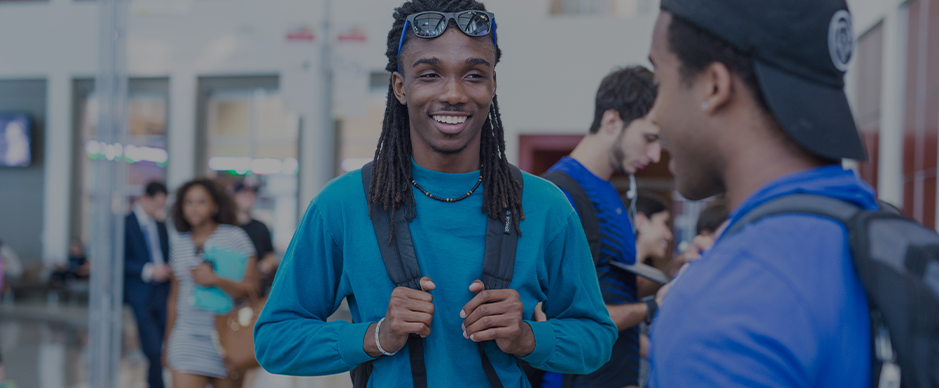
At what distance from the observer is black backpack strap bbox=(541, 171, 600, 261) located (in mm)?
2170

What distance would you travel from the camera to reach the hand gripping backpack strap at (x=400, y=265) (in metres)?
1.45

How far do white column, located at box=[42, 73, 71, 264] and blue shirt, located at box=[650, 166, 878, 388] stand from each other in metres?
13.4

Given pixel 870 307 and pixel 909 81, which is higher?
pixel 909 81

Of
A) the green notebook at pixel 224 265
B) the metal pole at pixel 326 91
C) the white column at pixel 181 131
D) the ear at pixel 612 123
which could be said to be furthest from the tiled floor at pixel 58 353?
the ear at pixel 612 123

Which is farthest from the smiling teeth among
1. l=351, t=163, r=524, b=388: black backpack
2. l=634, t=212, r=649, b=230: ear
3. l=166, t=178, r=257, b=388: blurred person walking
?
l=166, t=178, r=257, b=388: blurred person walking

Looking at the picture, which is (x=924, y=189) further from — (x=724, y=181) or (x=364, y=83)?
(x=724, y=181)

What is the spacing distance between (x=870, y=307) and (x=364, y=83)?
539cm

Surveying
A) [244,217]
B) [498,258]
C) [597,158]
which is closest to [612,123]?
[597,158]

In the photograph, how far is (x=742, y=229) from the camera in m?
0.78

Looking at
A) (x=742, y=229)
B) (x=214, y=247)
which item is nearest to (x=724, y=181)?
(x=742, y=229)

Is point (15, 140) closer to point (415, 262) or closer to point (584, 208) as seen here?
point (584, 208)

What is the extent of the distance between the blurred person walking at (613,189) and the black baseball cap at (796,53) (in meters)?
1.36

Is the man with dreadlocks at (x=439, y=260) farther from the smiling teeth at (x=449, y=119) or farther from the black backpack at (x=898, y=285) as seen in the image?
the black backpack at (x=898, y=285)

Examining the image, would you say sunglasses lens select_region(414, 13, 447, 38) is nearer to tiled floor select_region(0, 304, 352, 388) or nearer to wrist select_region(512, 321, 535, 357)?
wrist select_region(512, 321, 535, 357)
